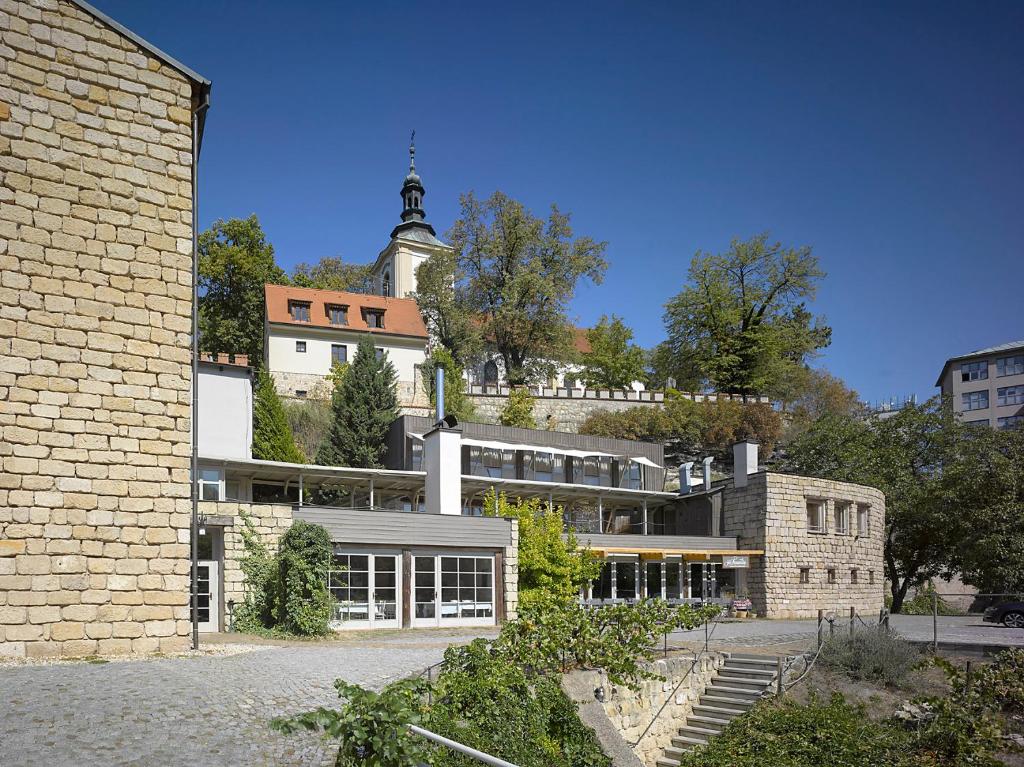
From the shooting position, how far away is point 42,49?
1115 cm

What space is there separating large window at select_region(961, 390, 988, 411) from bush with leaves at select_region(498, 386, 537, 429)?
4315cm

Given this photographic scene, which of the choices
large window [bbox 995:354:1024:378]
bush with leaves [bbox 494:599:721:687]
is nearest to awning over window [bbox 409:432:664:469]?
bush with leaves [bbox 494:599:721:687]

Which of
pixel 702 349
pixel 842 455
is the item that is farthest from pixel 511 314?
pixel 842 455

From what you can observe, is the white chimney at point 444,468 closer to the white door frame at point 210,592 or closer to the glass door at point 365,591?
the glass door at point 365,591

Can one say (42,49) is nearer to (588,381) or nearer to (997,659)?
(997,659)

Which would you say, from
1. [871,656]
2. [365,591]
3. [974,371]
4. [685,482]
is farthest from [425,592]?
[974,371]

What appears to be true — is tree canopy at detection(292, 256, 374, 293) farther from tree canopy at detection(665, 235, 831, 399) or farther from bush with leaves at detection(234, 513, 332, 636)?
bush with leaves at detection(234, 513, 332, 636)

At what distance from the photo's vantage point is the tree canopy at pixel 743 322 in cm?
5016

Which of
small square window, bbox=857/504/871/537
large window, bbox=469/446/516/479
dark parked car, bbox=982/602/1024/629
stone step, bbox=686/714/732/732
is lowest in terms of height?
stone step, bbox=686/714/732/732

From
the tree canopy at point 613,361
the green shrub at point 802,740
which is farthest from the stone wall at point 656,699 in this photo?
the tree canopy at point 613,361

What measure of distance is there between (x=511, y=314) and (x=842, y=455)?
18.1 m

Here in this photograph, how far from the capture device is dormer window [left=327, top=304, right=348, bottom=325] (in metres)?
45.0

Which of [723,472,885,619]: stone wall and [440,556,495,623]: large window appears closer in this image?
[440,556,495,623]: large window

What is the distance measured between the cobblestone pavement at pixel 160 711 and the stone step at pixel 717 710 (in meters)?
6.00
